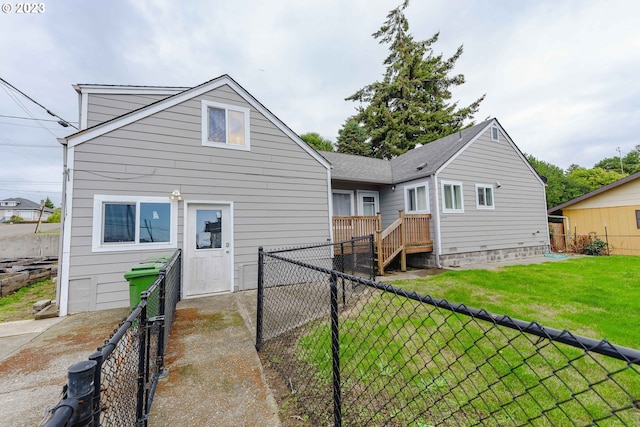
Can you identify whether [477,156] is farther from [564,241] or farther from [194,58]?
[194,58]

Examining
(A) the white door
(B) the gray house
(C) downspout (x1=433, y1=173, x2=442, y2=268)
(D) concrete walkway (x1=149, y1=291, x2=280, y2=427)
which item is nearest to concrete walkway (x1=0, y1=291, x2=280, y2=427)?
(D) concrete walkway (x1=149, y1=291, x2=280, y2=427)

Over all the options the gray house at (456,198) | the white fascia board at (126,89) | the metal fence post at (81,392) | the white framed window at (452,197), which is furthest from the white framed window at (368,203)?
the metal fence post at (81,392)

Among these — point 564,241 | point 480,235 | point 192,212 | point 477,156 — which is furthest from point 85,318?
point 564,241

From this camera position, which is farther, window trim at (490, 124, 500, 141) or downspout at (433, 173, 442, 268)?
window trim at (490, 124, 500, 141)

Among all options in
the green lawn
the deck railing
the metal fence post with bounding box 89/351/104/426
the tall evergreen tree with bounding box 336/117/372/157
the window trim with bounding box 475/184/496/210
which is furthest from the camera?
the tall evergreen tree with bounding box 336/117/372/157

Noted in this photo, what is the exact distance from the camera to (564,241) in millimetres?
13430

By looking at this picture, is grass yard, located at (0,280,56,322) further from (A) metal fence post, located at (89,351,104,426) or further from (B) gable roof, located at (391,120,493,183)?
(B) gable roof, located at (391,120,493,183)

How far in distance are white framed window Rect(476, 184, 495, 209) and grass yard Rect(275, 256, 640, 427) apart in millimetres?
4410

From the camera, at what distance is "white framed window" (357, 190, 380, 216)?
11.0 metres

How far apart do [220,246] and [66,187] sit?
315 centimetres

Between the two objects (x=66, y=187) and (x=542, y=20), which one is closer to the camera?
(x=66, y=187)

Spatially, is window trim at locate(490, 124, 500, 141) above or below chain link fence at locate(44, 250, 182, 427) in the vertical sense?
above

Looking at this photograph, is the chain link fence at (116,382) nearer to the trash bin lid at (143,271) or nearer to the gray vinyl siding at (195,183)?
the trash bin lid at (143,271)

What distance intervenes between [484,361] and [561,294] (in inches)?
153
